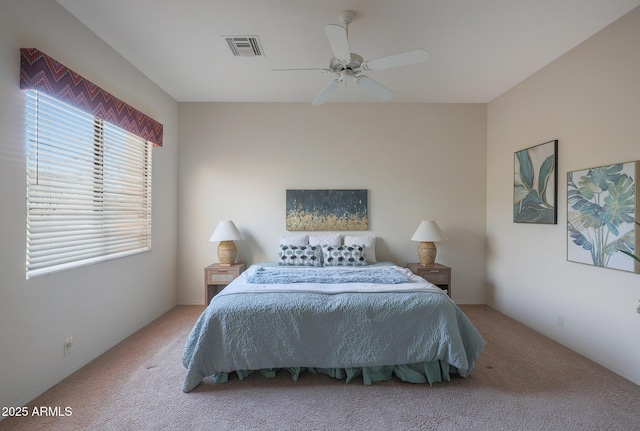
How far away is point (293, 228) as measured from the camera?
403cm

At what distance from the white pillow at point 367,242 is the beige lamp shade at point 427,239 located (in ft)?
1.69

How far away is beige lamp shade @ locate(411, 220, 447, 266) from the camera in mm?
3635

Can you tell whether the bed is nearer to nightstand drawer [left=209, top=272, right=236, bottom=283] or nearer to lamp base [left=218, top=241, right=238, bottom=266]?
nightstand drawer [left=209, top=272, right=236, bottom=283]

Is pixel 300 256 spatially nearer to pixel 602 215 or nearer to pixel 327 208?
pixel 327 208

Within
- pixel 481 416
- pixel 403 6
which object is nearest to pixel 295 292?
pixel 481 416

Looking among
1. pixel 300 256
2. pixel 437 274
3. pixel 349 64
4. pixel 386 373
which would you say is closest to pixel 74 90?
pixel 349 64

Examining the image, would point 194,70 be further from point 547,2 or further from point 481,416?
point 481,416

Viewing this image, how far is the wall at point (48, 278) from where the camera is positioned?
1.80 m

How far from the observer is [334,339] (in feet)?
7.02

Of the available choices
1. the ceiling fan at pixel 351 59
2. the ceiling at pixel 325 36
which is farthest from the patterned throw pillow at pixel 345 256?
the ceiling at pixel 325 36

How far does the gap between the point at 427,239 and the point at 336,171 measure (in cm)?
151

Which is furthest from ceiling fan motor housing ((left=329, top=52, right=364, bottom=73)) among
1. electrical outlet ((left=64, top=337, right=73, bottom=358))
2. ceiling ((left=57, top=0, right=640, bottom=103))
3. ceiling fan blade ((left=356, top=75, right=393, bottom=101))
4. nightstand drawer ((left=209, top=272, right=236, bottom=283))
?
electrical outlet ((left=64, top=337, right=73, bottom=358))

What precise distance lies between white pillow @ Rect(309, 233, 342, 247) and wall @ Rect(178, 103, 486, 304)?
1.28 feet

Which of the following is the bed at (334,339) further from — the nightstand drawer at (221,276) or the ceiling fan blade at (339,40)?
the ceiling fan blade at (339,40)
